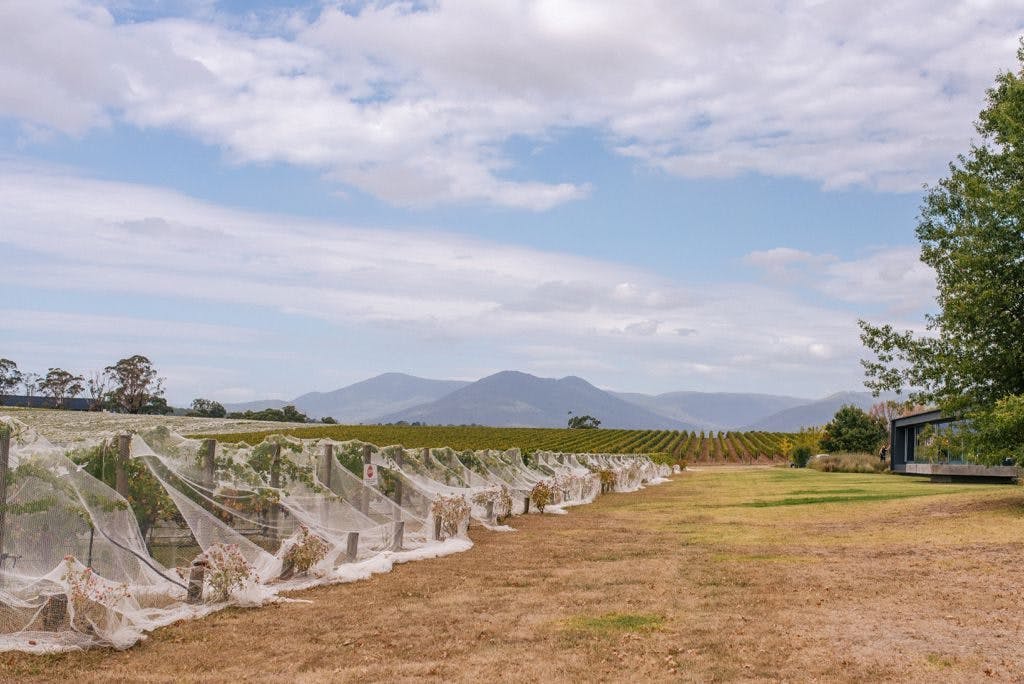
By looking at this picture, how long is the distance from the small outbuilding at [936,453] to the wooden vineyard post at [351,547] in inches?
611

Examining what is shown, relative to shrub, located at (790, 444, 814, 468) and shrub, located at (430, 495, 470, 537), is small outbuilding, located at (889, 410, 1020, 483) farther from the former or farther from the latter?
shrub, located at (790, 444, 814, 468)

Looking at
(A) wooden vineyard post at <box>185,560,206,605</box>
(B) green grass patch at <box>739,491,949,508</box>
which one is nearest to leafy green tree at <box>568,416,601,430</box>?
(B) green grass patch at <box>739,491,949,508</box>

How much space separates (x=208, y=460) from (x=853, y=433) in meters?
73.4

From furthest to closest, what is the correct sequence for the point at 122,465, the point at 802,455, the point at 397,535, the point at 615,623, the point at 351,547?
1. the point at 802,455
2. the point at 397,535
3. the point at 351,547
4. the point at 122,465
5. the point at 615,623

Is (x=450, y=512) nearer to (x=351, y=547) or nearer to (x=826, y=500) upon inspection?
(x=351, y=547)

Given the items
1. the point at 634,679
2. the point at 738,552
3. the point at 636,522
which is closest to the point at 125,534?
the point at 634,679

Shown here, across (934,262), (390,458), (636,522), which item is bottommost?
(636,522)

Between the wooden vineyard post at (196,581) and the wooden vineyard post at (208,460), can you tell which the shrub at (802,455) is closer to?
the wooden vineyard post at (208,460)

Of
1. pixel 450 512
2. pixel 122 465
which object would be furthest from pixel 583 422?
pixel 122 465

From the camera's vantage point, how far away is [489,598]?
447 inches

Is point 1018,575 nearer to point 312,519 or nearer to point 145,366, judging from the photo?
point 312,519

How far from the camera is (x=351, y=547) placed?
13.4 meters

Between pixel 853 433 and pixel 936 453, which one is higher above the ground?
pixel 853 433

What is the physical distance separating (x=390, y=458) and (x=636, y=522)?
26.4 feet
